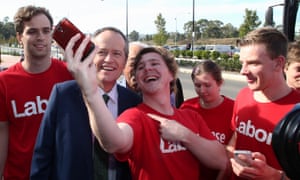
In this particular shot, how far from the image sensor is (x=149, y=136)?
197 cm

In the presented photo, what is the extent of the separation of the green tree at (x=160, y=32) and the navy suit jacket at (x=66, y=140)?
49860mm

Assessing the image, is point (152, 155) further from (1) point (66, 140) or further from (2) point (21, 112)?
(2) point (21, 112)

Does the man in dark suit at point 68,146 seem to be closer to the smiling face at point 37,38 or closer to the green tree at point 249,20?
the smiling face at point 37,38

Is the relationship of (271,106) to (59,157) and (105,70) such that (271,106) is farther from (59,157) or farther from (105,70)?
(59,157)

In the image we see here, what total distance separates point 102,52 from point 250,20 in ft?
124

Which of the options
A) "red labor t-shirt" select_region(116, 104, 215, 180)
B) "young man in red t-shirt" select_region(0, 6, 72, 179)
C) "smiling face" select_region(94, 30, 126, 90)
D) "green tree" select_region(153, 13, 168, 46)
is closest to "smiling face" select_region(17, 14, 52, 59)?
"young man in red t-shirt" select_region(0, 6, 72, 179)

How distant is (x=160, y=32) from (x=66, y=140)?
171 feet

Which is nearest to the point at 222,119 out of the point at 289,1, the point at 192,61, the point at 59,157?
the point at 59,157

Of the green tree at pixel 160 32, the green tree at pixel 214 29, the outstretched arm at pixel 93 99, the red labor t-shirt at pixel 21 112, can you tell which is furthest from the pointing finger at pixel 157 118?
the green tree at pixel 214 29

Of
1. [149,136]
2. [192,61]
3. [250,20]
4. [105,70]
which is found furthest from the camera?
[250,20]

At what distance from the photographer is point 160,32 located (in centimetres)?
5338

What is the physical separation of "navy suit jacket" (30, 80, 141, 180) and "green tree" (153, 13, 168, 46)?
164 feet

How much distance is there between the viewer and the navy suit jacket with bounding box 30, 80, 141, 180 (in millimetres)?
2105

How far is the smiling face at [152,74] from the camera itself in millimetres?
2133
